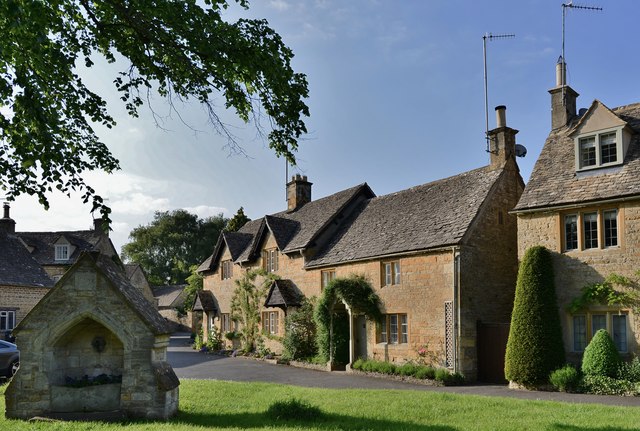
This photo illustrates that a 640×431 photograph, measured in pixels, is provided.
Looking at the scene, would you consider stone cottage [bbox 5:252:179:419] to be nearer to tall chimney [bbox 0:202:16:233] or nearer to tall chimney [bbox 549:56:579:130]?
tall chimney [bbox 549:56:579:130]

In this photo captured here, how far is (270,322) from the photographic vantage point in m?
33.0

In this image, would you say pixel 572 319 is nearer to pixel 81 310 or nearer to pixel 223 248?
pixel 81 310

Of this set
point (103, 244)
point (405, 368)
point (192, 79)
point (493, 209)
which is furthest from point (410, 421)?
point (103, 244)

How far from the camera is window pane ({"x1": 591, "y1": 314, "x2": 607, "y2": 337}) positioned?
61.2ft

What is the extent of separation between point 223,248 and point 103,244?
14.5 metres

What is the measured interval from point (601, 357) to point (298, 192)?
80.0 ft

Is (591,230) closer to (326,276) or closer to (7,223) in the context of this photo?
(326,276)

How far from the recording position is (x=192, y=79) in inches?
365

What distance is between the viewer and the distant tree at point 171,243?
82.2 metres

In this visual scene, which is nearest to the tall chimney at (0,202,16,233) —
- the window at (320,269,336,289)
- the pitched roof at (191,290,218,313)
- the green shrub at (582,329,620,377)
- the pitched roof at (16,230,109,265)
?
the pitched roof at (16,230,109,265)

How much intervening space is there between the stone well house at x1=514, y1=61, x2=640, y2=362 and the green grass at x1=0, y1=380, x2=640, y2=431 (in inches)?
216

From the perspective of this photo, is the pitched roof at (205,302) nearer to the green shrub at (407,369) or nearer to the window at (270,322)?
the window at (270,322)

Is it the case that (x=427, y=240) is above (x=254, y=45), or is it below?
below

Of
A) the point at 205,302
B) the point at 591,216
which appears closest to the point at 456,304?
the point at 591,216
